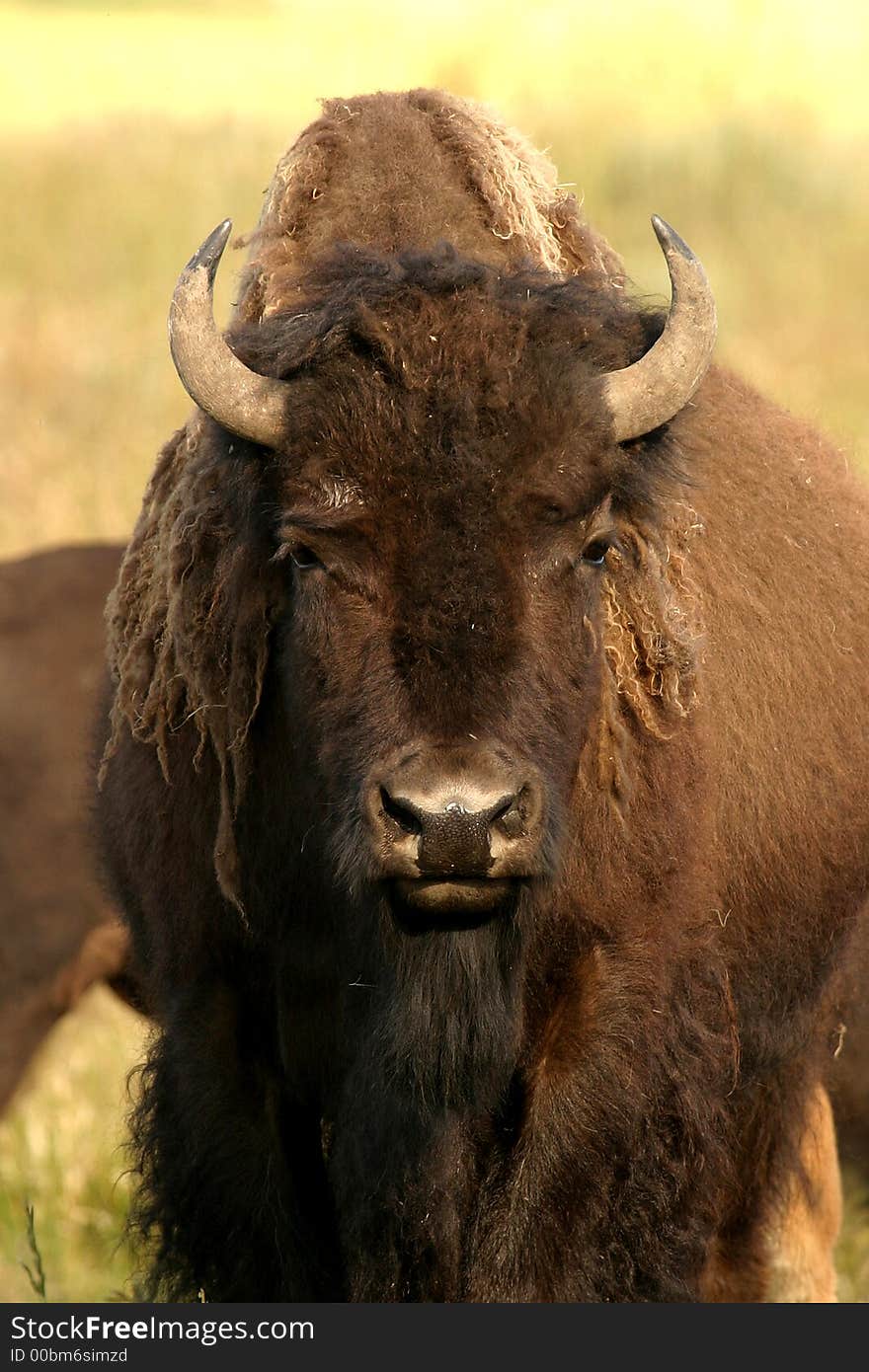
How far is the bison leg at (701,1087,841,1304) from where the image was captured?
20.6ft

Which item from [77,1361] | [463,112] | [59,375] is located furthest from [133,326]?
[77,1361]

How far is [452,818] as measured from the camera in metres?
3.85

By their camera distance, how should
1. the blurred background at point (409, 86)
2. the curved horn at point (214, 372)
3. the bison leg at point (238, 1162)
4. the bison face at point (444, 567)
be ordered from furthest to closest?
the blurred background at point (409, 86) → the bison leg at point (238, 1162) → the curved horn at point (214, 372) → the bison face at point (444, 567)

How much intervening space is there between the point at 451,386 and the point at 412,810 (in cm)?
96

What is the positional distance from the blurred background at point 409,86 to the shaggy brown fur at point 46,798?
4705mm

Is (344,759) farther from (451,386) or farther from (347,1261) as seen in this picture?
(347,1261)

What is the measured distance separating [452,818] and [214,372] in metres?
1.21

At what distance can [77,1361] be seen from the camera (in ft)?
15.9

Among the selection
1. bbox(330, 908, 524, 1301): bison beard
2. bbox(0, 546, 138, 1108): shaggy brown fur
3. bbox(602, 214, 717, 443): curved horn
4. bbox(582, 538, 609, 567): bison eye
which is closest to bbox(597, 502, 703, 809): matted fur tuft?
bbox(582, 538, 609, 567): bison eye

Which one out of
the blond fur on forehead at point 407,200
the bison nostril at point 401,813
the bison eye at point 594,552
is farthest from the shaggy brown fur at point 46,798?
the bison nostril at point 401,813

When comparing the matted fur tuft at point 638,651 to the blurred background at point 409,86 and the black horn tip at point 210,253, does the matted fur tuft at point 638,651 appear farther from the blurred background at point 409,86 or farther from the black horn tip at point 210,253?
the blurred background at point 409,86

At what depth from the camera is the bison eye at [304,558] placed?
434 centimetres

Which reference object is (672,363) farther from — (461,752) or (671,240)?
(461,752)

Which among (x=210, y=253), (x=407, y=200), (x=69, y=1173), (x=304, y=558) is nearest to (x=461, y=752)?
(x=304, y=558)
